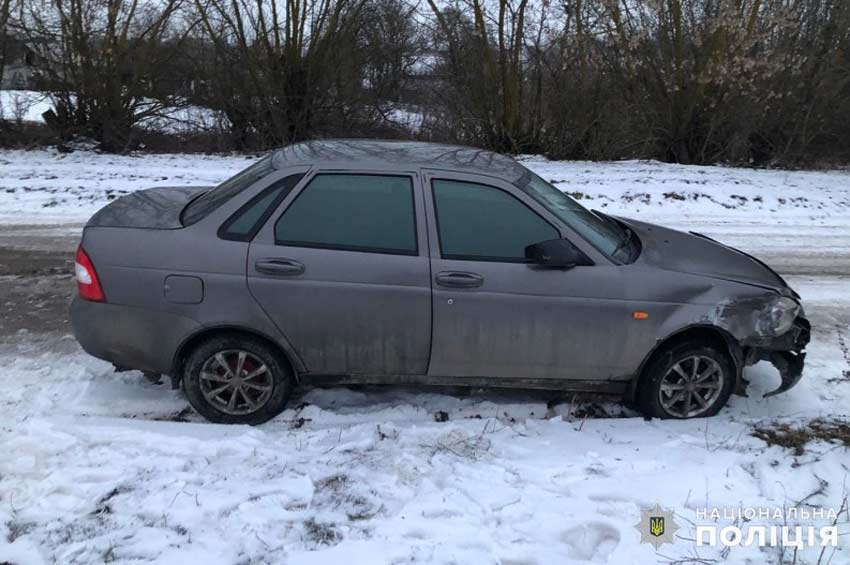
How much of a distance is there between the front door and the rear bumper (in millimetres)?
1547

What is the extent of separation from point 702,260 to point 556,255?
3.76 feet

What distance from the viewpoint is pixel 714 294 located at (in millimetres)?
4234

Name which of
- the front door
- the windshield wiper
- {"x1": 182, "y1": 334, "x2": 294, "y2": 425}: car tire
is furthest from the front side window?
{"x1": 182, "y1": 334, "x2": 294, "y2": 425}: car tire

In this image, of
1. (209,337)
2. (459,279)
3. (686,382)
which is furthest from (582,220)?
(209,337)

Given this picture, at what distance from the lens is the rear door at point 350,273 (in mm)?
4086

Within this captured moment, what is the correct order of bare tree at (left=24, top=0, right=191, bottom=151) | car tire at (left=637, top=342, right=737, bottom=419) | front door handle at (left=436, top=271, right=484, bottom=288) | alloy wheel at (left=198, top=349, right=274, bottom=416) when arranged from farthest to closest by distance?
bare tree at (left=24, top=0, right=191, bottom=151) < car tire at (left=637, top=342, right=737, bottom=419) < alloy wheel at (left=198, top=349, right=274, bottom=416) < front door handle at (left=436, top=271, right=484, bottom=288)

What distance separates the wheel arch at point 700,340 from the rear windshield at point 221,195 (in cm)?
265

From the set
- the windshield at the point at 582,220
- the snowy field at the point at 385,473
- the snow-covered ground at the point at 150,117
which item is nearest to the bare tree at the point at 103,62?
the snow-covered ground at the point at 150,117

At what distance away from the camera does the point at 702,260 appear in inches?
179

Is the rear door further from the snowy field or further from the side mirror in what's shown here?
the side mirror

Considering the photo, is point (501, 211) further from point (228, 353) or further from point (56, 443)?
point (56, 443)

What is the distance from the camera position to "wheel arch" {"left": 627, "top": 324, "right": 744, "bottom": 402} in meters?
4.25

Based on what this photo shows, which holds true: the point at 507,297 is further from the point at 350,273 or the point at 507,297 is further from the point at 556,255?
the point at 350,273

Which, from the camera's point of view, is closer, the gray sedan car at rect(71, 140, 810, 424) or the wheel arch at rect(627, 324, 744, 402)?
the gray sedan car at rect(71, 140, 810, 424)
